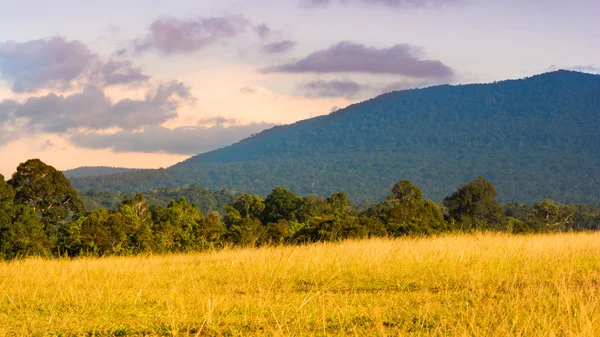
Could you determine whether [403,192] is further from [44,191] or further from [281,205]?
[44,191]

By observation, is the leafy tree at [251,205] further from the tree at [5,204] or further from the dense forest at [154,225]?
the tree at [5,204]

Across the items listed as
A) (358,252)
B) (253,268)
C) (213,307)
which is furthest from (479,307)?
(358,252)

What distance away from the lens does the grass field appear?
23.4 feet

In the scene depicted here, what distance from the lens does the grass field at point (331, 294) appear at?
7117mm

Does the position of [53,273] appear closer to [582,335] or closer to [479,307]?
[479,307]

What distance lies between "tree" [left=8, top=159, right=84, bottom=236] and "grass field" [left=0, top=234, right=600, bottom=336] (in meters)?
25.2

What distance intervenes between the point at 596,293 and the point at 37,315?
7.41m

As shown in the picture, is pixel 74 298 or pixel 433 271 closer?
pixel 74 298

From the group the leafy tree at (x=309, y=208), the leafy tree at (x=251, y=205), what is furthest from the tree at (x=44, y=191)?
the leafy tree at (x=251, y=205)

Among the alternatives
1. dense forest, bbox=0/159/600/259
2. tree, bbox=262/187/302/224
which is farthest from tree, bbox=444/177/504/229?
tree, bbox=262/187/302/224

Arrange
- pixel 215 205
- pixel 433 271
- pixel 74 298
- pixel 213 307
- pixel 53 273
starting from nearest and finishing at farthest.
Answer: pixel 213 307 → pixel 74 298 → pixel 433 271 → pixel 53 273 → pixel 215 205

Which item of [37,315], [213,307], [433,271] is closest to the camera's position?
[213,307]

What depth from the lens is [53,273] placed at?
40.2 ft

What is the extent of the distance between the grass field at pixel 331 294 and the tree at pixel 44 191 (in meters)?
25.2
